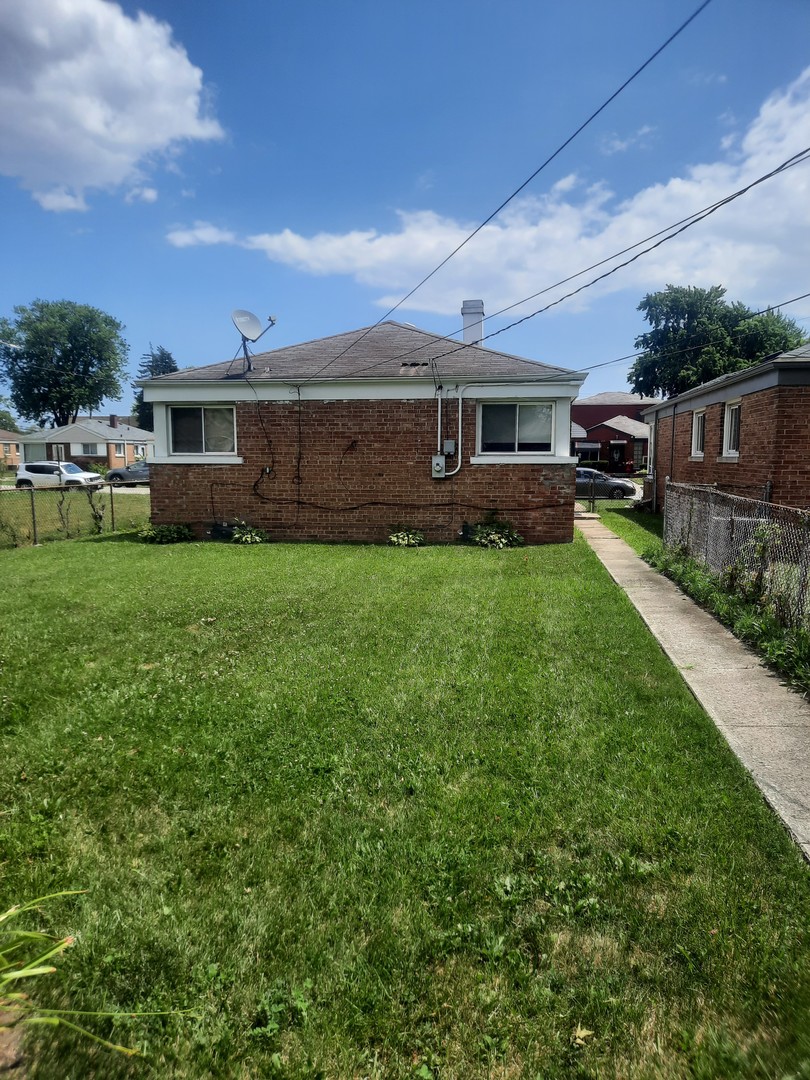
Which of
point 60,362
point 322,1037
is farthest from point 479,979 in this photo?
point 60,362

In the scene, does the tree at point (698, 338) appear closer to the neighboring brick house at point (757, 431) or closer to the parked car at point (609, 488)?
the parked car at point (609, 488)

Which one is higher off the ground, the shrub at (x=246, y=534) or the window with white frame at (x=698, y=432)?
the window with white frame at (x=698, y=432)

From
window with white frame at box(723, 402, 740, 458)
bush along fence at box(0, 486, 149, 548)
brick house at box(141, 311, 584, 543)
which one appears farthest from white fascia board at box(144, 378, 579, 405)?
window with white frame at box(723, 402, 740, 458)

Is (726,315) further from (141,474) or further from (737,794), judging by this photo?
(737,794)

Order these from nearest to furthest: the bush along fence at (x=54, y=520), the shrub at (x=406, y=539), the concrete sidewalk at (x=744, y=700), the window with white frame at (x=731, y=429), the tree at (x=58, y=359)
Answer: the concrete sidewalk at (x=744, y=700)
the shrub at (x=406, y=539)
the window with white frame at (x=731, y=429)
the bush along fence at (x=54, y=520)
the tree at (x=58, y=359)

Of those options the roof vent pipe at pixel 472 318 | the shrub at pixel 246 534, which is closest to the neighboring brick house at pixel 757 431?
the roof vent pipe at pixel 472 318

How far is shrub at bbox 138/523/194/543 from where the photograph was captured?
14094 mm

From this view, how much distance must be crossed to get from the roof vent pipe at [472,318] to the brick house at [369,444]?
7.06 feet

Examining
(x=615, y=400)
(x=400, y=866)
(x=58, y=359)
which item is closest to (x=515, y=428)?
(x=400, y=866)

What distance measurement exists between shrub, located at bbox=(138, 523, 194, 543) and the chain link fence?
10.1 meters

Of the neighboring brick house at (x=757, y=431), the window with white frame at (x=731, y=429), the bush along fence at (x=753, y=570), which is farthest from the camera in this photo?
the window with white frame at (x=731, y=429)

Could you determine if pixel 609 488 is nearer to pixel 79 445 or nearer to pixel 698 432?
pixel 698 432

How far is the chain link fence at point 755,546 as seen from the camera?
572cm

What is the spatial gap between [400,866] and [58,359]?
234ft
